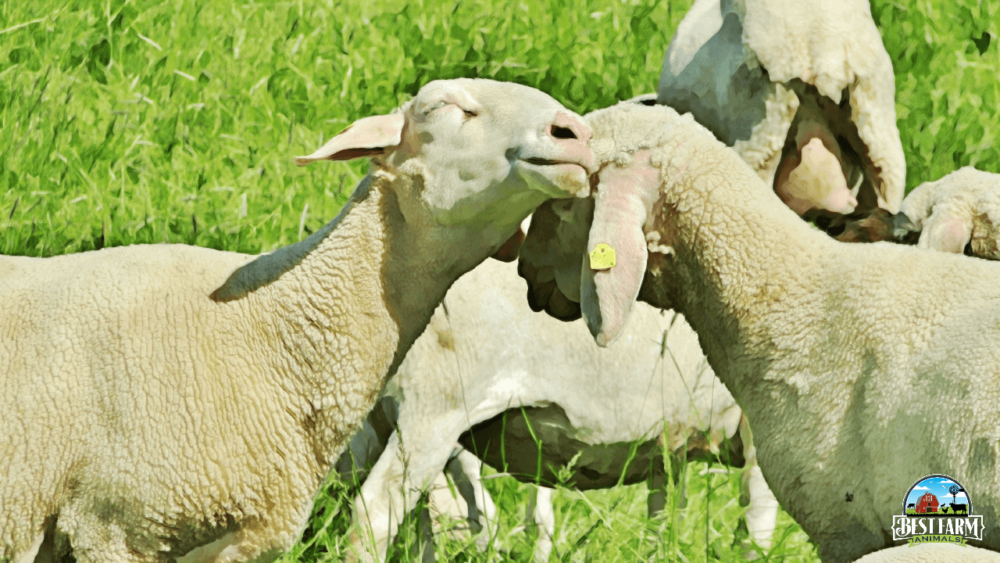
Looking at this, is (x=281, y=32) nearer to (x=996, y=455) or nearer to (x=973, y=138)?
(x=973, y=138)

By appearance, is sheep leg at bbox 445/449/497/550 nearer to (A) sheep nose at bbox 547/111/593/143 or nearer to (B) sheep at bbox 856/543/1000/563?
(A) sheep nose at bbox 547/111/593/143

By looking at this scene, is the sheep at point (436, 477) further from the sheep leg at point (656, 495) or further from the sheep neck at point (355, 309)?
the sheep neck at point (355, 309)

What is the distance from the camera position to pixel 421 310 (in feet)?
12.4

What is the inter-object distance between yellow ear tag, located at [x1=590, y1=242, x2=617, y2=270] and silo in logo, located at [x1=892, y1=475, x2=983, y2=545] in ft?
2.97

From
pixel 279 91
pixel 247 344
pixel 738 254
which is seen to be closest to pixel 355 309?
pixel 247 344

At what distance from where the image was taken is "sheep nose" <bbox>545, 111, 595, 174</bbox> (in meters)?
3.50

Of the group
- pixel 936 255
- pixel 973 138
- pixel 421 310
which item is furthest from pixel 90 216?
pixel 973 138

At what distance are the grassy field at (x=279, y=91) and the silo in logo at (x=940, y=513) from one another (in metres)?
1.83

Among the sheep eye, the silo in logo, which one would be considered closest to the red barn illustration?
the silo in logo

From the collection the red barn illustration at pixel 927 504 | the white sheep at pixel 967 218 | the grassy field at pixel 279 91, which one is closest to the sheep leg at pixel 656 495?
the grassy field at pixel 279 91

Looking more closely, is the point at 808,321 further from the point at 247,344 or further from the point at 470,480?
the point at 470,480

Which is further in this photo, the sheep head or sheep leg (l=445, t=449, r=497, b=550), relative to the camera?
sheep leg (l=445, t=449, r=497, b=550)

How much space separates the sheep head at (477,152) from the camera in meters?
3.50

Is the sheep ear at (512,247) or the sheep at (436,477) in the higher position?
the sheep ear at (512,247)
